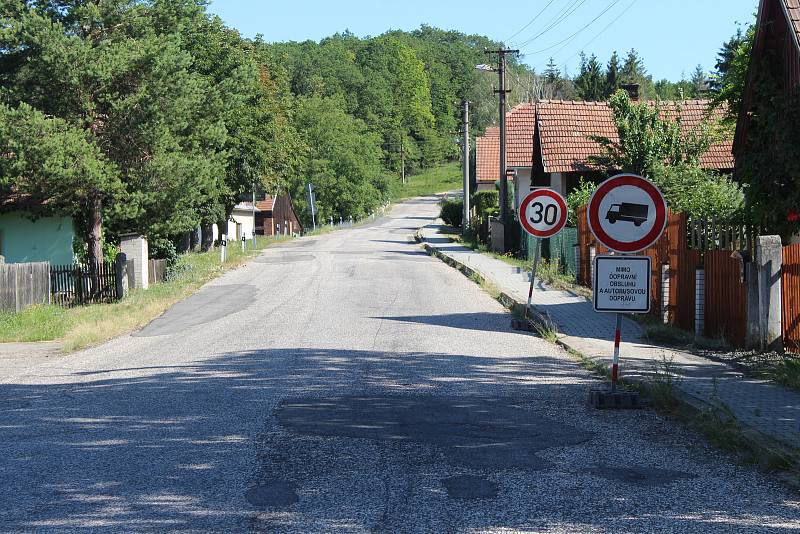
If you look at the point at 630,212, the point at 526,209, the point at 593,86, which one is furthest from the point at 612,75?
the point at 630,212

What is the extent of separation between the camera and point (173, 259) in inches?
1518

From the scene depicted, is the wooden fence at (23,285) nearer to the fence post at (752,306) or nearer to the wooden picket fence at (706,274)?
the wooden picket fence at (706,274)

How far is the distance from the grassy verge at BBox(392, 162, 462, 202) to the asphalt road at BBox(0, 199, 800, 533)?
14571 cm

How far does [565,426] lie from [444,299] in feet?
48.4

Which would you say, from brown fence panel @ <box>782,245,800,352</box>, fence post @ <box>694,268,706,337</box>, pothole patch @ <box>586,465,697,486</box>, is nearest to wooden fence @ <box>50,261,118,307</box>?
fence post @ <box>694,268,706,337</box>

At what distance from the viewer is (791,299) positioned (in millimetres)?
12805

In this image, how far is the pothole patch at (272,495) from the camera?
6082 millimetres

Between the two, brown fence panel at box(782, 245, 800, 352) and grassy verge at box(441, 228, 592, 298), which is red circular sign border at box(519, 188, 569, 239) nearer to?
grassy verge at box(441, 228, 592, 298)

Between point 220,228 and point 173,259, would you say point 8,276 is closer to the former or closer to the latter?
point 173,259

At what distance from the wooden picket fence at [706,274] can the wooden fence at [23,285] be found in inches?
588

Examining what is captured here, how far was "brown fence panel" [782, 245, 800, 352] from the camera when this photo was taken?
12.7m

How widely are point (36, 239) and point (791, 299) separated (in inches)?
1031

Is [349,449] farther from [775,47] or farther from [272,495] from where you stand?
[775,47]

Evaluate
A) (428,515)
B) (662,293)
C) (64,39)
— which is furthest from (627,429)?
(64,39)
